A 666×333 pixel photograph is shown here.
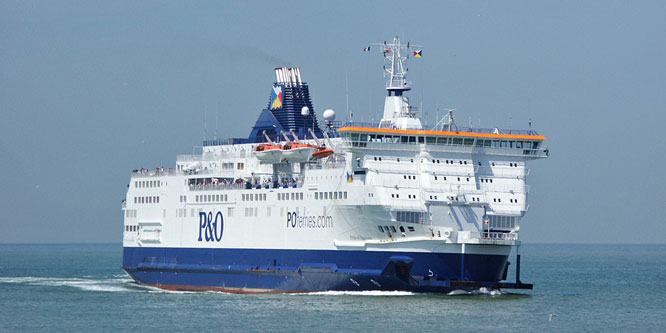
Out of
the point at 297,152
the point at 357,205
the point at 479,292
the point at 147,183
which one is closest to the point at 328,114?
the point at 297,152

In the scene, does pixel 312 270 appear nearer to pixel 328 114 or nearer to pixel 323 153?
pixel 323 153

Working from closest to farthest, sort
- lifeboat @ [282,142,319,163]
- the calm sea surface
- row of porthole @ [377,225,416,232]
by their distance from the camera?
the calm sea surface, row of porthole @ [377,225,416,232], lifeboat @ [282,142,319,163]

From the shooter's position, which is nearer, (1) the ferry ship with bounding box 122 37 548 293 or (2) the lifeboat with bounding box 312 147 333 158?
(1) the ferry ship with bounding box 122 37 548 293

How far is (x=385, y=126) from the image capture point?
4378cm

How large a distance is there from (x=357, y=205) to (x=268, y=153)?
689 cm

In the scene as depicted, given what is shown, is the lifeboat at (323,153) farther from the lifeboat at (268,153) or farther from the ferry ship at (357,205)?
the lifeboat at (268,153)

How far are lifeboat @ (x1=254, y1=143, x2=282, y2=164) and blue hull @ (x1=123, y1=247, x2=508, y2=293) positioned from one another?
12.8 ft

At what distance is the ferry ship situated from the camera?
135ft

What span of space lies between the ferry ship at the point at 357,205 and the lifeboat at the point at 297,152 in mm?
53

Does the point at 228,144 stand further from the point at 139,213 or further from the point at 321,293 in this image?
the point at 321,293

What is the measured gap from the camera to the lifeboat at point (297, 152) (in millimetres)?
45344

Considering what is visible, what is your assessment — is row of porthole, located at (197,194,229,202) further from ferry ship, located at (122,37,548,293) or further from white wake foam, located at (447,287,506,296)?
white wake foam, located at (447,287,506,296)

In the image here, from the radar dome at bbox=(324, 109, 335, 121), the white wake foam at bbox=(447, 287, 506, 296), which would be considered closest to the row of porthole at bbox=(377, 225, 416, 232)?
the white wake foam at bbox=(447, 287, 506, 296)

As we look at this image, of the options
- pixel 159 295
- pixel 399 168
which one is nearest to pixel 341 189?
pixel 399 168
